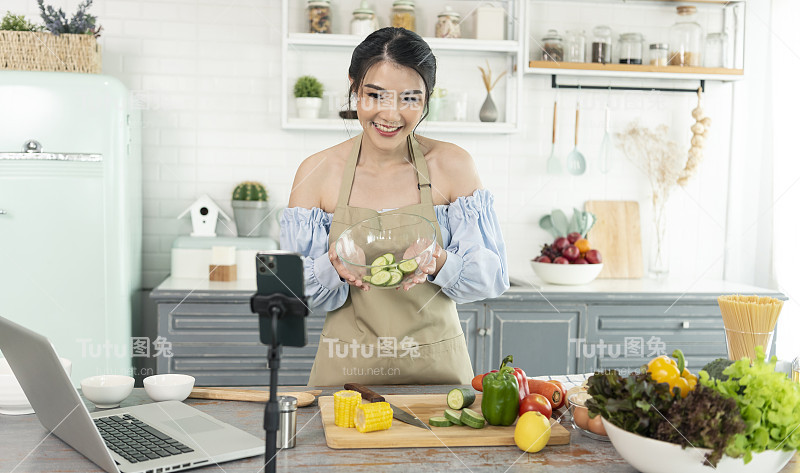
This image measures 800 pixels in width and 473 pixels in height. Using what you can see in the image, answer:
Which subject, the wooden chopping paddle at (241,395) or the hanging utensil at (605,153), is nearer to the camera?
the wooden chopping paddle at (241,395)

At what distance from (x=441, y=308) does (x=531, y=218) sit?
2.21 meters

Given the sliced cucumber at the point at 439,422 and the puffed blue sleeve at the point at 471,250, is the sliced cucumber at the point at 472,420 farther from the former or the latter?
the puffed blue sleeve at the point at 471,250

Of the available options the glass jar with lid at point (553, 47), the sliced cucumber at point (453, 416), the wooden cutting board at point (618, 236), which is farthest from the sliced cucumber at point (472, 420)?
the glass jar with lid at point (553, 47)

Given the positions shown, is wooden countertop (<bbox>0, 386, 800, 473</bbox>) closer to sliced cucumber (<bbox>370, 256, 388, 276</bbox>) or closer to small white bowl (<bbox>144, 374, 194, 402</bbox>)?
small white bowl (<bbox>144, 374, 194, 402</bbox>)

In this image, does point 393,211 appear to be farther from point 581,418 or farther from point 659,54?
point 659,54

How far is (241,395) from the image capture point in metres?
1.72

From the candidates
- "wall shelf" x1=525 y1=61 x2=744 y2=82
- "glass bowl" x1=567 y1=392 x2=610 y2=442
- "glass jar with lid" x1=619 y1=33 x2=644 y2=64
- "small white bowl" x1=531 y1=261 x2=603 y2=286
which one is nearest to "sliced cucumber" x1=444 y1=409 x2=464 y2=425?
"glass bowl" x1=567 y1=392 x2=610 y2=442

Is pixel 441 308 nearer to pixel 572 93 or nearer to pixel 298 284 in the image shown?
pixel 298 284

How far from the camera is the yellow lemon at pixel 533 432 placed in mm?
1428

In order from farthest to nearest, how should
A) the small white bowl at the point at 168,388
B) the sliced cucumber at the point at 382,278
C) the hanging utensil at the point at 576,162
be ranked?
the hanging utensil at the point at 576,162 → the sliced cucumber at the point at 382,278 → the small white bowl at the point at 168,388

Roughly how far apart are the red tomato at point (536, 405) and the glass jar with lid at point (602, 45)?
296 cm

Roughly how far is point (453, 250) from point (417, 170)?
11.0 inches

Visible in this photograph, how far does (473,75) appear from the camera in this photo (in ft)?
13.5

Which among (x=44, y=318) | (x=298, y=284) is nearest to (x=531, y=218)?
(x=44, y=318)
